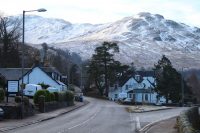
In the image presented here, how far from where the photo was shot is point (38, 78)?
10169 cm

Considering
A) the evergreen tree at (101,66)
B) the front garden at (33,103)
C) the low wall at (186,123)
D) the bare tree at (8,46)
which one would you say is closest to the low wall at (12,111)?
the front garden at (33,103)

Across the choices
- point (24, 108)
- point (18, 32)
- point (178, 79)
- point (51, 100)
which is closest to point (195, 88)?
point (178, 79)

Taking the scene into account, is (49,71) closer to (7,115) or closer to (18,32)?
(18,32)

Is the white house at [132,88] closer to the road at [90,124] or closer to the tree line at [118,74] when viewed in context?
the tree line at [118,74]

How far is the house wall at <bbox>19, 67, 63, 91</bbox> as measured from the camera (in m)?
101

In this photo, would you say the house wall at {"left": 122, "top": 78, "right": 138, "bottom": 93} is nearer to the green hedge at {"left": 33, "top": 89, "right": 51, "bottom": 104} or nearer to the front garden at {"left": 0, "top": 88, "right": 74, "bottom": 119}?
the front garden at {"left": 0, "top": 88, "right": 74, "bottom": 119}

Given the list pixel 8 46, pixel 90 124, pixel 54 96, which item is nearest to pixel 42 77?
pixel 8 46

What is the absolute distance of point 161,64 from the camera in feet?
420

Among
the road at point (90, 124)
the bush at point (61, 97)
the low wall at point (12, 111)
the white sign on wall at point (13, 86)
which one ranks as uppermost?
the white sign on wall at point (13, 86)

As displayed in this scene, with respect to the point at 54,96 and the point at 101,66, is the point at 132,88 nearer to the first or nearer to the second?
the point at 101,66

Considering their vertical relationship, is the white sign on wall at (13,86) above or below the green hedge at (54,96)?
above

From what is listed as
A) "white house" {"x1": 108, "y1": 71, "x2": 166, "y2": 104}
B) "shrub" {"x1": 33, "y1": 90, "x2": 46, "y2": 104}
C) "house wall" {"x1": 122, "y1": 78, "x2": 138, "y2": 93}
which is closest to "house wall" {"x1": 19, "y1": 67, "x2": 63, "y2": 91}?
"shrub" {"x1": 33, "y1": 90, "x2": 46, "y2": 104}

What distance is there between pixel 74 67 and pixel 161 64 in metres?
36.8

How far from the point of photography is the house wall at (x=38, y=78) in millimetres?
100575
